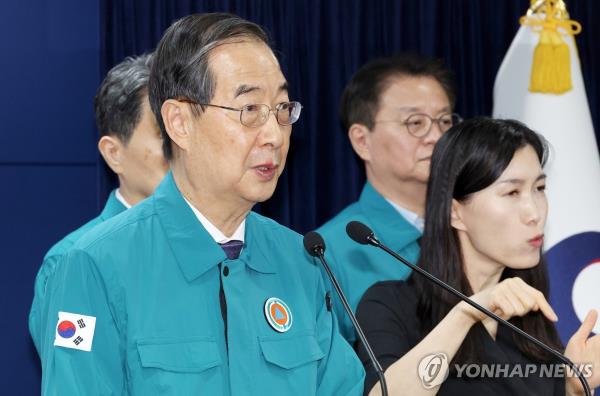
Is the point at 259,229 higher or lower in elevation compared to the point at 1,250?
higher

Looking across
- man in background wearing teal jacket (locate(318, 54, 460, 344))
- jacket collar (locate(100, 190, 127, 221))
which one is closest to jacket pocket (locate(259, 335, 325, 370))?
man in background wearing teal jacket (locate(318, 54, 460, 344))

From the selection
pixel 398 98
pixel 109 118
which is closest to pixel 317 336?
pixel 109 118

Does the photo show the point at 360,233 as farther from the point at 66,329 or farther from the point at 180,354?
the point at 66,329

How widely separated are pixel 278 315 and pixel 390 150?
140 cm

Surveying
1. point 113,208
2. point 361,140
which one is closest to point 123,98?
point 113,208

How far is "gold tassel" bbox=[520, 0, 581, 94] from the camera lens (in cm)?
305

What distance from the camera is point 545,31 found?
121 inches

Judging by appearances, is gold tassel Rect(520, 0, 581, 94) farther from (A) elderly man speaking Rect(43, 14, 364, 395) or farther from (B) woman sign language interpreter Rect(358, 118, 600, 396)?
(A) elderly man speaking Rect(43, 14, 364, 395)

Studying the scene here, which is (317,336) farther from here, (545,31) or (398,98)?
(545,31)

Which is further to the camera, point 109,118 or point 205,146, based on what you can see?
point 109,118

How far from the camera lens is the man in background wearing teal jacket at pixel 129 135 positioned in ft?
8.70

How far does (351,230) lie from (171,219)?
337 mm

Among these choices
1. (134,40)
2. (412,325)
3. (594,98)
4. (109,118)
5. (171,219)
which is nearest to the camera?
(171,219)

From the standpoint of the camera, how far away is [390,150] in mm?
2979
